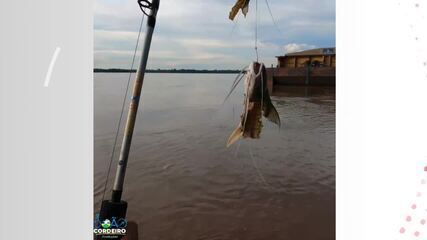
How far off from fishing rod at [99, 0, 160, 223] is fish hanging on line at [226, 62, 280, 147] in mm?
376

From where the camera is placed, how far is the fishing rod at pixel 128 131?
1.18 metres

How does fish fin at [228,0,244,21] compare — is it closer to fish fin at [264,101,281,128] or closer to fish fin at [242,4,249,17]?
fish fin at [242,4,249,17]

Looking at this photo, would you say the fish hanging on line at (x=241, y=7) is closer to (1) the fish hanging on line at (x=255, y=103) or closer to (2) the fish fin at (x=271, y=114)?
(1) the fish hanging on line at (x=255, y=103)

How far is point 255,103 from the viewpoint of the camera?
3.57 feet

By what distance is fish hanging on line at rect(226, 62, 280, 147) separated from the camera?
107 centimetres

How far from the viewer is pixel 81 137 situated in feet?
4.07

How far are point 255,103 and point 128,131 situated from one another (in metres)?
0.52
